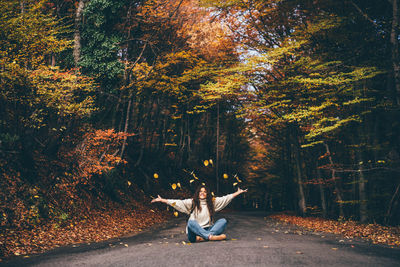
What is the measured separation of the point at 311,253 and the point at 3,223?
7.71 metres

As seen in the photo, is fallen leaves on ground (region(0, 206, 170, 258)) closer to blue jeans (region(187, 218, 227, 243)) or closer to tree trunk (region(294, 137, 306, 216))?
blue jeans (region(187, 218, 227, 243))

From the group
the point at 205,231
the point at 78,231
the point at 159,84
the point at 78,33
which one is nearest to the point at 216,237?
the point at 205,231

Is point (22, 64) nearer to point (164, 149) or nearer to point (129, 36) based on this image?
point (129, 36)

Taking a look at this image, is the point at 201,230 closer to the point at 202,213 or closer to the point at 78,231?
the point at 202,213

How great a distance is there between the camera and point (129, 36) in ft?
55.2

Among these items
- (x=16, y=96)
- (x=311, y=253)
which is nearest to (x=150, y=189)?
(x=16, y=96)

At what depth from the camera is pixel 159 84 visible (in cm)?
1745

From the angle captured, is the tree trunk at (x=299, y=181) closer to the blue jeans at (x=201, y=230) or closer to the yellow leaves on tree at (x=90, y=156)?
the yellow leaves on tree at (x=90, y=156)

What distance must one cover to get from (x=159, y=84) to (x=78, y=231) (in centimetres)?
914

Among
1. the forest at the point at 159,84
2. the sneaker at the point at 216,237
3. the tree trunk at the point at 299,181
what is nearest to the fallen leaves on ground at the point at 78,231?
the forest at the point at 159,84

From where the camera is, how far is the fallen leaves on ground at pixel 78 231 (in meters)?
7.80

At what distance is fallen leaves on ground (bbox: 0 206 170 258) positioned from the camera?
7.80 meters

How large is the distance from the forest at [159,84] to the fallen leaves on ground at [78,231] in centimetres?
24

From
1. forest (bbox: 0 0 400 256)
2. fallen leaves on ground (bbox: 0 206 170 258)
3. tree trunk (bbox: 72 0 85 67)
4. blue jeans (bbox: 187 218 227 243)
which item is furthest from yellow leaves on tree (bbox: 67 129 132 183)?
blue jeans (bbox: 187 218 227 243)
